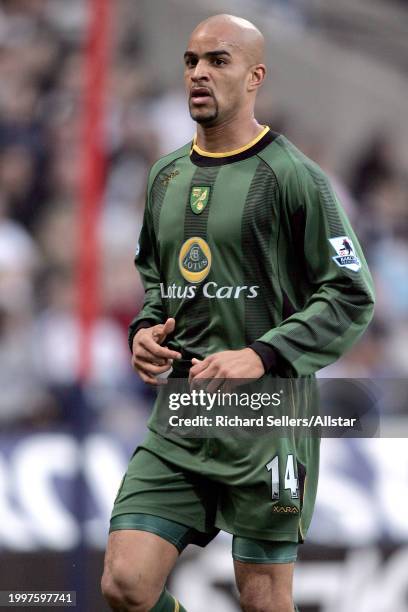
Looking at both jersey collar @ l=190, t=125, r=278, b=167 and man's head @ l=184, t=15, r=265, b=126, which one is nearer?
man's head @ l=184, t=15, r=265, b=126

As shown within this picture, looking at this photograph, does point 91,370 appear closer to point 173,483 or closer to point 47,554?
point 47,554

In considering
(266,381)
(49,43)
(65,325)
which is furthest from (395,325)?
(266,381)

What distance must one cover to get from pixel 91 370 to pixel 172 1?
3.76 meters

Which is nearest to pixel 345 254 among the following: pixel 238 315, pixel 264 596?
A: pixel 238 315

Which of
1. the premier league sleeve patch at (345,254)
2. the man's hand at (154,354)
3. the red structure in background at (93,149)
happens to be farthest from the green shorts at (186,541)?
the red structure in background at (93,149)

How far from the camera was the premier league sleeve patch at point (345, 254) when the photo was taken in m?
3.85

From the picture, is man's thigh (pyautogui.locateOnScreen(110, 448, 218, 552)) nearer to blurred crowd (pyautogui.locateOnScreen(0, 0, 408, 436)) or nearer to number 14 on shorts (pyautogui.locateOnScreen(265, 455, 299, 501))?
number 14 on shorts (pyautogui.locateOnScreen(265, 455, 299, 501))

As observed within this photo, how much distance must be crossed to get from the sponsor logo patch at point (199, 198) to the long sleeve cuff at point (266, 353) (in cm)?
46

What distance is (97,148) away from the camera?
5977mm

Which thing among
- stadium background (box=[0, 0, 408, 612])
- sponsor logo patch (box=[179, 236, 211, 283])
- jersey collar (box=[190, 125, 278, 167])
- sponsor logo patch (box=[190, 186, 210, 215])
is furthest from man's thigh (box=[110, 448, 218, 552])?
stadium background (box=[0, 0, 408, 612])

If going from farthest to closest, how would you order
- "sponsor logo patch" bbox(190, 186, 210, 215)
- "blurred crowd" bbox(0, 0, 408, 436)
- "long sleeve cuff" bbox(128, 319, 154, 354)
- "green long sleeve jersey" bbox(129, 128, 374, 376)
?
"blurred crowd" bbox(0, 0, 408, 436)
"long sleeve cuff" bbox(128, 319, 154, 354)
"sponsor logo patch" bbox(190, 186, 210, 215)
"green long sleeve jersey" bbox(129, 128, 374, 376)

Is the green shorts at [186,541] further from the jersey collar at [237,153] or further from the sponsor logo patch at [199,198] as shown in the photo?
the jersey collar at [237,153]

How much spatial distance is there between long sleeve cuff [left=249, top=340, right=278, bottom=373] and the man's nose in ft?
2.59

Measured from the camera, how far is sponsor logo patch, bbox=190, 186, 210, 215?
3947 millimetres
